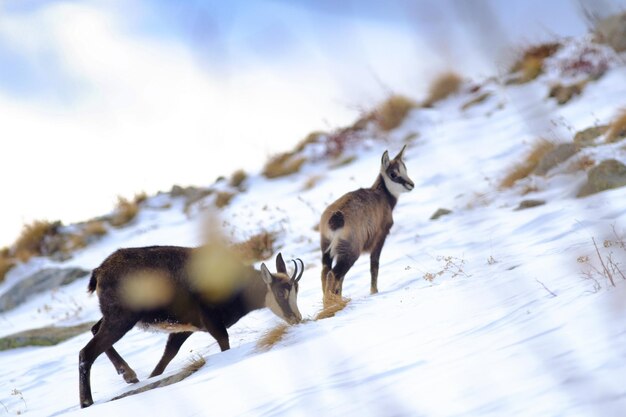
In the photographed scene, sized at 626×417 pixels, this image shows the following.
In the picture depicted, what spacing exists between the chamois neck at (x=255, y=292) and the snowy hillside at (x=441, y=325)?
294 millimetres

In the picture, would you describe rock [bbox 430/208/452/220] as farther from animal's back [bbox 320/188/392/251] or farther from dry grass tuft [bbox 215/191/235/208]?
dry grass tuft [bbox 215/191/235/208]

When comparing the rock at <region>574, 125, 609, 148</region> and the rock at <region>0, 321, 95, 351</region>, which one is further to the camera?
the rock at <region>574, 125, 609, 148</region>

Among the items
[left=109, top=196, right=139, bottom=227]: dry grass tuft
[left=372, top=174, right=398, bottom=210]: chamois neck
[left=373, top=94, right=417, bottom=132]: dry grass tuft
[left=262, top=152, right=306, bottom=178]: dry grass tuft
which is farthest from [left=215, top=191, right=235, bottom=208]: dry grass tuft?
[left=372, top=174, right=398, bottom=210]: chamois neck

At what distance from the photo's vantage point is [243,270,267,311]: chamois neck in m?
6.24

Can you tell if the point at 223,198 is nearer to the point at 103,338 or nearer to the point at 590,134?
the point at 590,134

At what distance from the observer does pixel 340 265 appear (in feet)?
21.4

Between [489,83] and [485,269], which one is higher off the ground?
[489,83]

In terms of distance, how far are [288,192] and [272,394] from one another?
482 inches

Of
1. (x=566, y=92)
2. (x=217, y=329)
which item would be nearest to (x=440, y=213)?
(x=217, y=329)

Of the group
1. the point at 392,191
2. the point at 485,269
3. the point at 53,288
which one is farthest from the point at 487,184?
the point at 53,288

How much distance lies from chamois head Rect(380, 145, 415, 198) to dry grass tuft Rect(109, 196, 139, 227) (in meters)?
10.8

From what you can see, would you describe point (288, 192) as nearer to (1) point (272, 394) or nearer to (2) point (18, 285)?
(2) point (18, 285)

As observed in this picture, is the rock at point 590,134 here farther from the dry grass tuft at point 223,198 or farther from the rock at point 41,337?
the dry grass tuft at point 223,198

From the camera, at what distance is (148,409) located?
346 centimetres
